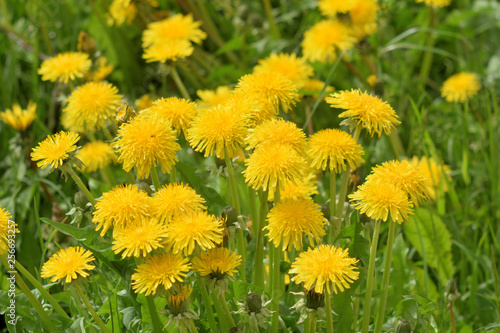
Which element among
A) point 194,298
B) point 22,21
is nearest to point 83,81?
point 22,21

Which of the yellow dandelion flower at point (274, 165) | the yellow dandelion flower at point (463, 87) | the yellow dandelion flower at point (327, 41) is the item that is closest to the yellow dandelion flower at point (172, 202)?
the yellow dandelion flower at point (274, 165)

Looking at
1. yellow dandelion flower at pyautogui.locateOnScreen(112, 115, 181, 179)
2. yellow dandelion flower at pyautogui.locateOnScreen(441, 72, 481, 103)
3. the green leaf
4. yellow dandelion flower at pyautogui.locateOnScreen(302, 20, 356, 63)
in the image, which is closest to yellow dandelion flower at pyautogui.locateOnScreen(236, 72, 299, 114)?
yellow dandelion flower at pyautogui.locateOnScreen(112, 115, 181, 179)

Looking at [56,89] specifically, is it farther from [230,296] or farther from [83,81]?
[230,296]

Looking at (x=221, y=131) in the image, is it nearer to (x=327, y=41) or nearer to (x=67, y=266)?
(x=67, y=266)

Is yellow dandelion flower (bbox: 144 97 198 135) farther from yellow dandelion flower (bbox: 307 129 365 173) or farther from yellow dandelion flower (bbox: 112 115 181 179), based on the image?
yellow dandelion flower (bbox: 307 129 365 173)

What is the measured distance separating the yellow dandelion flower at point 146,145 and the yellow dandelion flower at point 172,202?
0.26ft

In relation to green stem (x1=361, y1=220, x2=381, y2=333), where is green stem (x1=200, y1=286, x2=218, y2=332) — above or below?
below

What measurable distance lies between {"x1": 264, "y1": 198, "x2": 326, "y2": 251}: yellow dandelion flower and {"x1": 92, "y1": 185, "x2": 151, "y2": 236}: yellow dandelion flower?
0.26 m

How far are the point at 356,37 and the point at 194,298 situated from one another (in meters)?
1.57

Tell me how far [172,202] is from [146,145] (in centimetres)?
14

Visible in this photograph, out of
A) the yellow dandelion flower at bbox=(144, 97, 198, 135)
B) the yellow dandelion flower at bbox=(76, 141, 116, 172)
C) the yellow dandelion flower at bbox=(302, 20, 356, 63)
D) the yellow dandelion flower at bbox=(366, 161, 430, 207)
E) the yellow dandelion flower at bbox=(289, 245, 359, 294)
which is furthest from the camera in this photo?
the yellow dandelion flower at bbox=(302, 20, 356, 63)

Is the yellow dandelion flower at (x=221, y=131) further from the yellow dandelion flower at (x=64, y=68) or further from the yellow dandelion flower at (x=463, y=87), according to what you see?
the yellow dandelion flower at (x=463, y=87)

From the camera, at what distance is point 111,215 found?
114 cm

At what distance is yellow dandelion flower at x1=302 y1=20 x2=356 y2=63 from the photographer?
8.44ft
